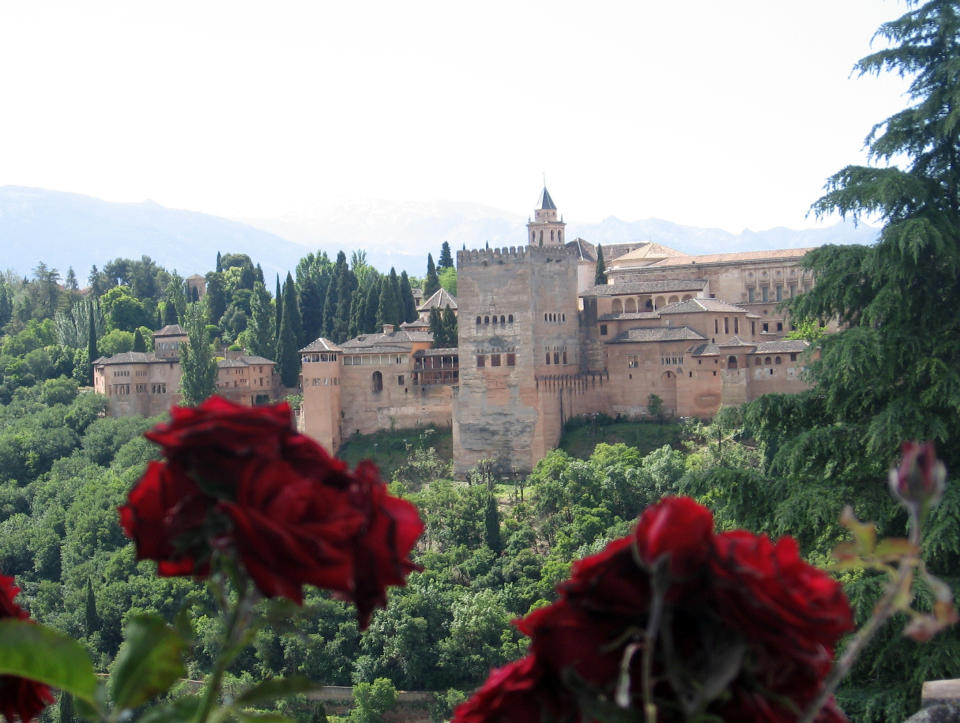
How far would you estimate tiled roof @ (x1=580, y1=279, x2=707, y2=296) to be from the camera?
44.6 m

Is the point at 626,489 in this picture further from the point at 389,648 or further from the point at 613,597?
the point at 613,597

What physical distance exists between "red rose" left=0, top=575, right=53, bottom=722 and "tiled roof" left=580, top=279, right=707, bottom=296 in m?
41.0

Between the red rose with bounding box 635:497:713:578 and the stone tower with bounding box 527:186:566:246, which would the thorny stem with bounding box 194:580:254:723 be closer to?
the red rose with bounding box 635:497:713:578

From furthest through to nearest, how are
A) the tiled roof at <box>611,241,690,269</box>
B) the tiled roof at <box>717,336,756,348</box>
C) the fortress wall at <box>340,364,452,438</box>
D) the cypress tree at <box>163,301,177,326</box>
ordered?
the cypress tree at <box>163,301,177,326</box> < the tiled roof at <box>611,241,690,269</box> < the fortress wall at <box>340,364,452,438</box> < the tiled roof at <box>717,336,756,348</box>

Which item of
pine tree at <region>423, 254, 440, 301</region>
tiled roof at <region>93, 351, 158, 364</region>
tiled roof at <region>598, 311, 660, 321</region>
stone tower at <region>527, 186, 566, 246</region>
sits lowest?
tiled roof at <region>93, 351, 158, 364</region>

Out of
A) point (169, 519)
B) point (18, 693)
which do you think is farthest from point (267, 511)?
point (18, 693)

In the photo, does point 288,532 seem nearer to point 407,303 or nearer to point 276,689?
point 276,689

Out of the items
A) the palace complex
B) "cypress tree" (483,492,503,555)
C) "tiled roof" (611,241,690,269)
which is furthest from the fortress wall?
"tiled roof" (611,241,690,269)

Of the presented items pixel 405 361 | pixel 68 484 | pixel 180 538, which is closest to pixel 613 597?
pixel 180 538

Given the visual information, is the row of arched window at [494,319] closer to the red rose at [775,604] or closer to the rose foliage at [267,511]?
the rose foliage at [267,511]

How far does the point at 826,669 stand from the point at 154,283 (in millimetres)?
82220

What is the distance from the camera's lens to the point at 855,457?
11.0 m

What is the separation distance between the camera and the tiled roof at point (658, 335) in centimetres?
4119

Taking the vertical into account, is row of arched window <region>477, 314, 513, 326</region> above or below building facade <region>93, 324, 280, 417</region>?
above
